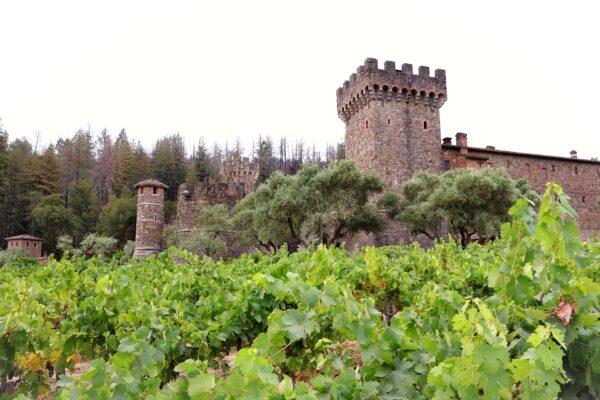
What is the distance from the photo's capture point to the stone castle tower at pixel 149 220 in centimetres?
3002

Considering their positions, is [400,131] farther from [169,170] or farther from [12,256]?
[169,170]

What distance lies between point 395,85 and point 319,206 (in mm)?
10530

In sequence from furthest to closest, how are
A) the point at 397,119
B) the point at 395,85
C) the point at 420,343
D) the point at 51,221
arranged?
the point at 51,221
the point at 397,119
the point at 395,85
the point at 420,343

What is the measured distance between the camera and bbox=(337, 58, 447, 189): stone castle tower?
98.4 feet

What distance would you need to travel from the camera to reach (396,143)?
3030 centimetres

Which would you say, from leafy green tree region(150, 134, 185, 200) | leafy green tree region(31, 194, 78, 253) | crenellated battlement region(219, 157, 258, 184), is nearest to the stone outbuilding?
leafy green tree region(31, 194, 78, 253)

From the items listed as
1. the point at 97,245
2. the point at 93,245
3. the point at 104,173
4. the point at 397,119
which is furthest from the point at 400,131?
the point at 104,173

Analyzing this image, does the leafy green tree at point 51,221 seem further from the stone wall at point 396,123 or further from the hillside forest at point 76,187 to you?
the stone wall at point 396,123

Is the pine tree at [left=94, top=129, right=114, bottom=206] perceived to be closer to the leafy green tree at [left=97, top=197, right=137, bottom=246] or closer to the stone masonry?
the leafy green tree at [left=97, top=197, right=137, bottom=246]

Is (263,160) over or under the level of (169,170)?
over

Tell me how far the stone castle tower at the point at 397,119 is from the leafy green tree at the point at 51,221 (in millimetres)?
26916

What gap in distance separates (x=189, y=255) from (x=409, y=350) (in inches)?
238

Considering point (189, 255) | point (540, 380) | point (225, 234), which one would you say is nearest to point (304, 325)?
point (540, 380)

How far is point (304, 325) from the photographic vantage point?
2289 millimetres
